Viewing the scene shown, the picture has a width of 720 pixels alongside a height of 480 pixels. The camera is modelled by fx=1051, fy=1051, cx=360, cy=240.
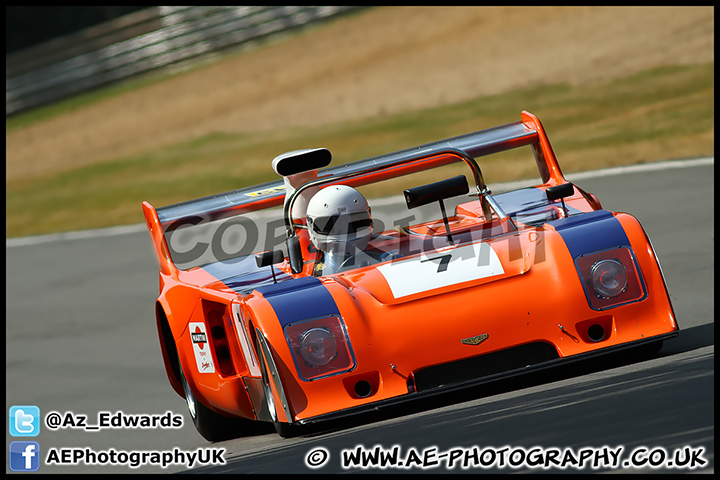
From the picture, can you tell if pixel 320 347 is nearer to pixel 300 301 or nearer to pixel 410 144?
pixel 300 301

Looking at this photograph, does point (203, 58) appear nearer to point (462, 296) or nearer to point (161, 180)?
point (161, 180)

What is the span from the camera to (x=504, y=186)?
1449 cm

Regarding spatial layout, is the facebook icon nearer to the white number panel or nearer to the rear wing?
the rear wing

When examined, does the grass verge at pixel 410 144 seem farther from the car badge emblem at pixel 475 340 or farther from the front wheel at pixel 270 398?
the front wheel at pixel 270 398

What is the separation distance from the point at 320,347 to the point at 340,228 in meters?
1.19

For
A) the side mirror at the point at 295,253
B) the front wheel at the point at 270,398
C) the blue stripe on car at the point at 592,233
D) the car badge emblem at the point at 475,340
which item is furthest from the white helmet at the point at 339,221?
the car badge emblem at the point at 475,340

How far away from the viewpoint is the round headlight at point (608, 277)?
5391mm

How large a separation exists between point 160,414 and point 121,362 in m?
1.73

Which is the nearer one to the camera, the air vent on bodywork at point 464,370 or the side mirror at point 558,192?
the air vent on bodywork at point 464,370

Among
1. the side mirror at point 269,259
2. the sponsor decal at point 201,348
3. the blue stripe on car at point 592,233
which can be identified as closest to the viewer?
the blue stripe on car at point 592,233

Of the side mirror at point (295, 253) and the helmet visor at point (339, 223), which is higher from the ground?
the helmet visor at point (339, 223)

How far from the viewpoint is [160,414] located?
24.1 feet

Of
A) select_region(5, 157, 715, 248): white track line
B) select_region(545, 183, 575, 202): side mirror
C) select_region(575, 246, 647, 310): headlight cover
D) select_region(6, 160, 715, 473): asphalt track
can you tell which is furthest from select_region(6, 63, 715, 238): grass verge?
select_region(575, 246, 647, 310): headlight cover

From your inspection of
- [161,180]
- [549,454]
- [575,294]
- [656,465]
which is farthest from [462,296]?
[161,180]
